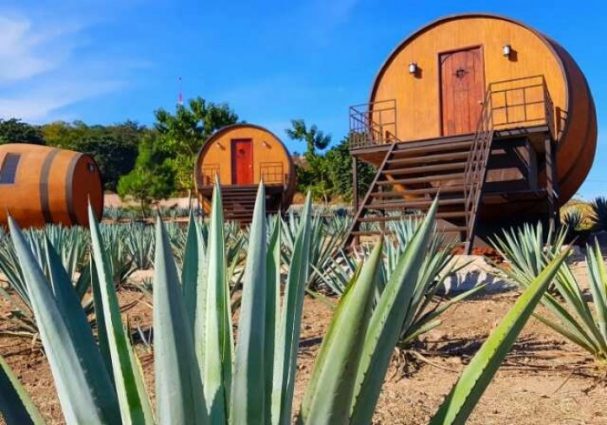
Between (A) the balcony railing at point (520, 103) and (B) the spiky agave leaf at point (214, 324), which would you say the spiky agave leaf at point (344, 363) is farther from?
(A) the balcony railing at point (520, 103)

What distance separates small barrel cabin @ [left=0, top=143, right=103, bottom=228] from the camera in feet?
48.3

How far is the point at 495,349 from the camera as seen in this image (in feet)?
3.43

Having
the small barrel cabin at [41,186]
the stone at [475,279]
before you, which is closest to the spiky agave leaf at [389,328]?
the stone at [475,279]

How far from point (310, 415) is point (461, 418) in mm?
273

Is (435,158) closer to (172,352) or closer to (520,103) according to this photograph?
(520,103)

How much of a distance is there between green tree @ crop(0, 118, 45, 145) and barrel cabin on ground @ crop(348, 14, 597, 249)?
4617 cm

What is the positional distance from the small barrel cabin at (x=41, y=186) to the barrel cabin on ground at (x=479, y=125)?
7.61 m

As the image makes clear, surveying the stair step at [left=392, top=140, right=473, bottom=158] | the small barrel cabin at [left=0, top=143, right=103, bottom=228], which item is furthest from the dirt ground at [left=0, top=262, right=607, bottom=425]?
the small barrel cabin at [left=0, top=143, right=103, bottom=228]

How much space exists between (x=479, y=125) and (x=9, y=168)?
1155cm

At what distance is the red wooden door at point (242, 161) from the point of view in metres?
22.0

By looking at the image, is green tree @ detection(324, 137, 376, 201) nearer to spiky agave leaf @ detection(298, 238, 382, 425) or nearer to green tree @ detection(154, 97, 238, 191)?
green tree @ detection(154, 97, 238, 191)

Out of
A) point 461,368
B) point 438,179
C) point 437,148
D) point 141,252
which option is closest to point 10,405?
point 461,368

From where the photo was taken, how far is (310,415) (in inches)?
40.2

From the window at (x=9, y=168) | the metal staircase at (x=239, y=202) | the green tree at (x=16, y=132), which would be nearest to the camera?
the window at (x=9, y=168)
